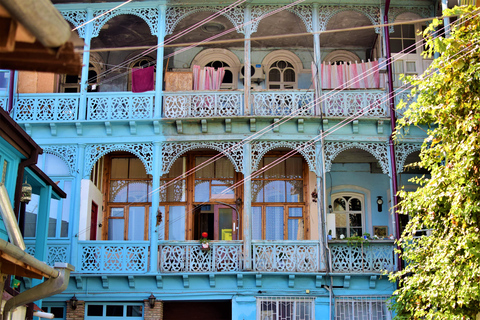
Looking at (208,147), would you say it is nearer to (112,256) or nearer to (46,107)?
(112,256)

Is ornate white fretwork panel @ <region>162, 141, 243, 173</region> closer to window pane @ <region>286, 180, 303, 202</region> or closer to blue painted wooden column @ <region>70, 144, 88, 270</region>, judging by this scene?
blue painted wooden column @ <region>70, 144, 88, 270</region>

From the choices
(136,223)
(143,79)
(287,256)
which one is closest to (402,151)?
(287,256)

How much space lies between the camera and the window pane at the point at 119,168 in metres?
18.2

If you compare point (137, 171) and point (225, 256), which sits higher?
point (137, 171)

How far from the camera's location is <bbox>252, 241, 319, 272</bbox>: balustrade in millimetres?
14914

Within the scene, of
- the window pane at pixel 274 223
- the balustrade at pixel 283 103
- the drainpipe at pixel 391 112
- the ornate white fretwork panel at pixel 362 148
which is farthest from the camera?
the window pane at pixel 274 223

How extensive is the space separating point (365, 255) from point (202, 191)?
536 cm

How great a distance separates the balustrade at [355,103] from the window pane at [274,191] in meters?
3.01

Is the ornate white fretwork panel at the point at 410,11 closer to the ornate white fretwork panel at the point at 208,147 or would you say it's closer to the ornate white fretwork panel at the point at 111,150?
the ornate white fretwork panel at the point at 208,147

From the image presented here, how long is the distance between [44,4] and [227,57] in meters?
16.3

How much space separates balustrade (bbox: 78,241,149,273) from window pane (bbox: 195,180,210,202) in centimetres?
303

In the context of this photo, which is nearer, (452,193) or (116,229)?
(452,193)

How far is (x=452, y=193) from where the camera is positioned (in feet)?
34.0

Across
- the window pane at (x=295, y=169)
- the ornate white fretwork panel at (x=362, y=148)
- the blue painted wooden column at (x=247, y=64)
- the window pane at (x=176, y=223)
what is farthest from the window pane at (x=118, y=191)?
the ornate white fretwork panel at (x=362, y=148)
